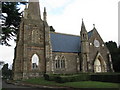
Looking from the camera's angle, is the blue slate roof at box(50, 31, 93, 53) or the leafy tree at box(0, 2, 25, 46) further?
the blue slate roof at box(50, 31, 93, 53)

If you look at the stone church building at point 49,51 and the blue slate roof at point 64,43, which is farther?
the blue slate roof at point 64,43

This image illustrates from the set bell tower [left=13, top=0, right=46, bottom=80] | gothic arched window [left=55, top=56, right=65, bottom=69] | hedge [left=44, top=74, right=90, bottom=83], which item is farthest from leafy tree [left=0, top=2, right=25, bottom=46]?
gothic arched window [left=55, top=56, right=65, bottom=69]

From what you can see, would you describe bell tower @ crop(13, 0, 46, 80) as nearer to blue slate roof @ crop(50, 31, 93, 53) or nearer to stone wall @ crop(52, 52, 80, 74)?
blue slate roof @ crop(50, 31, 93, 53)

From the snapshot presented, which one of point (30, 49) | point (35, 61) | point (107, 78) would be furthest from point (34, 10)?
point (107, 78)

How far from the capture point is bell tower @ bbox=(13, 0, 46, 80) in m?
32.3

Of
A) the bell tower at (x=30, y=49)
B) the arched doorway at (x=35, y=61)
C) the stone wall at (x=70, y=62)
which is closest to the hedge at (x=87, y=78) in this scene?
the bell tower at (x=30, y=49)

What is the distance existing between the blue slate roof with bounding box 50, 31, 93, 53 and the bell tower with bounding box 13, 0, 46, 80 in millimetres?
4070

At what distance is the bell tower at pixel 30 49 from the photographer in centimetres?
3231

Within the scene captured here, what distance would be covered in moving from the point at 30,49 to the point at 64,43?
10496 millimetres

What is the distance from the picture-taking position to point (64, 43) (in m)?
40.8

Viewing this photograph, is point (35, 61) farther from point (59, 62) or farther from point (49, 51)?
point (59, 62)

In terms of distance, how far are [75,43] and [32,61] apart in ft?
47.2

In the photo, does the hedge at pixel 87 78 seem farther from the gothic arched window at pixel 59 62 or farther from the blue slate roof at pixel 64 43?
the blue slate roof at pixel 64 43

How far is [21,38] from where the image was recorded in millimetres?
34062
